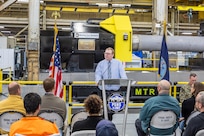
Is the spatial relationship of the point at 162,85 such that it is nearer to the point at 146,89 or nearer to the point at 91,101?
the point at 91,101

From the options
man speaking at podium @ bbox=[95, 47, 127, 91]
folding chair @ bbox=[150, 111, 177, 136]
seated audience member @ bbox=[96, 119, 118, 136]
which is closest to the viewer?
seated audience member @ bbox=[96, 119, 118, 136]

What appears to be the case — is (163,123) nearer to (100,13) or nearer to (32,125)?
(32,125)

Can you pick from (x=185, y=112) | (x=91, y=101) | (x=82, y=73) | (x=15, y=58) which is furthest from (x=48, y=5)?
(x=91, y=101)

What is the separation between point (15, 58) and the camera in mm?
15500

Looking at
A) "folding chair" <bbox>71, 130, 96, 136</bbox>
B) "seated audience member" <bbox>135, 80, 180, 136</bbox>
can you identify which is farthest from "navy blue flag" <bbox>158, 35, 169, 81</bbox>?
"folding chair" <bbox>71, 130, 96, 136</bbox>

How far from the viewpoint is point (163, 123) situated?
13.9 ft

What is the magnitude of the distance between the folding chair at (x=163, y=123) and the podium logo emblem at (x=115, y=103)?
2.88 feet

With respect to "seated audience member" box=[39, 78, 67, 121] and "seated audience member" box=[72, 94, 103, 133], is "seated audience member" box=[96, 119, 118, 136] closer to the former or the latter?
"seated audience member" box=[72, 94, 103, 133]

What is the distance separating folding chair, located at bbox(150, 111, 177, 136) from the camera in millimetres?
4207

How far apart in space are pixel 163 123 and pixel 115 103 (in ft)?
3.54

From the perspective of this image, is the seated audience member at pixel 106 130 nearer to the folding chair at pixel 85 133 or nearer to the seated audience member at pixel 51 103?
the folding chair at pixel 85 133

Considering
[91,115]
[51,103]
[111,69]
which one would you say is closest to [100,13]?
[111,69]

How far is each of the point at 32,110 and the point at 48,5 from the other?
16.6 m

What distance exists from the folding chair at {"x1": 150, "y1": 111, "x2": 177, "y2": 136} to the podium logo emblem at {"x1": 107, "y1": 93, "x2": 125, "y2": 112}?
88 centimetres
